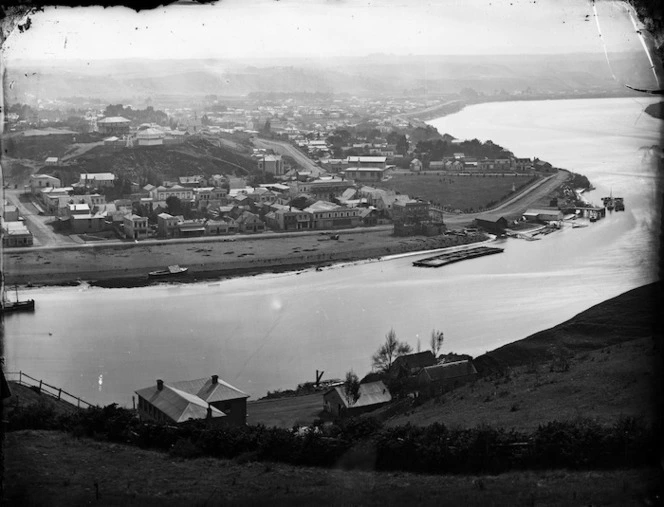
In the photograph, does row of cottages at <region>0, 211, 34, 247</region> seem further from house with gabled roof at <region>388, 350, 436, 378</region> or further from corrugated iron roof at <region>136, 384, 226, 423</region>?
corrugated iron roof at <region>136, 384, 226, 423</region>

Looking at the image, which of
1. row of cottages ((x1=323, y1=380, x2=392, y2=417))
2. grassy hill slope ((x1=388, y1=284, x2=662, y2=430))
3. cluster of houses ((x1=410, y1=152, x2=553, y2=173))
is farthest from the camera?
cluster of houses ((x1=410, y1=152, x2=553, y2=173))

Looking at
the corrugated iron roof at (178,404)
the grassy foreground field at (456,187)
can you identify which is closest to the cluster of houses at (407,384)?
the corrugated iron roof at (178,404)

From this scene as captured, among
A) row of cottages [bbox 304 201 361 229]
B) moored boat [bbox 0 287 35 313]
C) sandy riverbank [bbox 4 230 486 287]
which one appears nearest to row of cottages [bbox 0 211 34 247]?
sandy riverbank [bbox 4 230 486 287]

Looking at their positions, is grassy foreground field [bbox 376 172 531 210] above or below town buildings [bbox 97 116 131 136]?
below

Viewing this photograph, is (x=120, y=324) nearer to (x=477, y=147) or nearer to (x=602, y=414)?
(x=602, y=414)

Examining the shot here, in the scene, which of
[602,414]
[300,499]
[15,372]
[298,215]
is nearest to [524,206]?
[298,215]

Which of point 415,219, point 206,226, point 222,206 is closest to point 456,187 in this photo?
point 415,219
